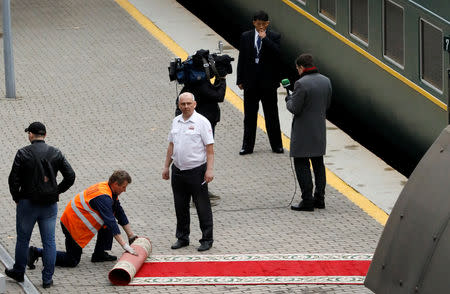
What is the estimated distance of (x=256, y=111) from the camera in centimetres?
1450

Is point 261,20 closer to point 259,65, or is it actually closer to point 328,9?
point 259,65

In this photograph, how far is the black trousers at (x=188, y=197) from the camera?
11.0m

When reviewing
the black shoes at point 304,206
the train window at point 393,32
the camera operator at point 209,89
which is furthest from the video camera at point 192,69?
the train window at point 393,32

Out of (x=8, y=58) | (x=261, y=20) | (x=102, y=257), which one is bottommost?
(x=8, y=58)

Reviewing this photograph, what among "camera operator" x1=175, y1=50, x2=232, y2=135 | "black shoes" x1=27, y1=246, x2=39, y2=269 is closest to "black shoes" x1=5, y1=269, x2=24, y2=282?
"black shoes" x1=27, y1=246, x2=39, y2=269

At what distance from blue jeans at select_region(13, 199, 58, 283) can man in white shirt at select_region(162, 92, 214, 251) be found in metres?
1.46

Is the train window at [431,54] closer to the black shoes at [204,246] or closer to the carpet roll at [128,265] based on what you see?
the black shoes at [204,246]

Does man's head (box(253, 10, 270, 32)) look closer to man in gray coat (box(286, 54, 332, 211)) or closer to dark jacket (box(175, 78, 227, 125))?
dark jacket (box(175, 78, 227, 125))

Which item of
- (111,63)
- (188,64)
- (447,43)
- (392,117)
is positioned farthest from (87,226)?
(111,63)

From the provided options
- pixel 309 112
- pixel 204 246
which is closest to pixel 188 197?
pixel 204 246

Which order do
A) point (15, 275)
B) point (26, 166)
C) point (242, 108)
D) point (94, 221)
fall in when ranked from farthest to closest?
point (242, 108), point (94, 221), point (15, 275), point (26, 166)

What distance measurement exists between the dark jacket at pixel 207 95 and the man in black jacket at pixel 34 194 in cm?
269

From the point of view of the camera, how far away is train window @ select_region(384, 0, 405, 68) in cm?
1479

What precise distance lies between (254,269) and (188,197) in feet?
3.56
